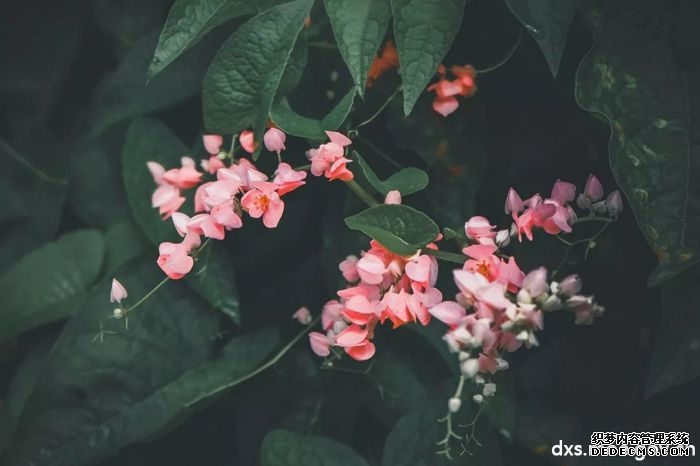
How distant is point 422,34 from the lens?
0.62 m

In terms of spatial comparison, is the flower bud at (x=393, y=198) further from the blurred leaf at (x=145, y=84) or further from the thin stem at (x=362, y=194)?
the blurred leaf at (x=145, y=84)

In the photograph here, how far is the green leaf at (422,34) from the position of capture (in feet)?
2.01

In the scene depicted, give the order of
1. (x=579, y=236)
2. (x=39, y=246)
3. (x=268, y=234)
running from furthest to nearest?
(x=39, y=246), (x=268, y=234), (x=579, y=236)

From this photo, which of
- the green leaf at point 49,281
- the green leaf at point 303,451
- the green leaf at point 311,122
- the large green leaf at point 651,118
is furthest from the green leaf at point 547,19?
the green leaf at point 49,281

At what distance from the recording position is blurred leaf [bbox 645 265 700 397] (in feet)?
2.03

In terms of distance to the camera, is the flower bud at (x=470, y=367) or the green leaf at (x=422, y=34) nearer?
the flower bud at (x=470, y=367)

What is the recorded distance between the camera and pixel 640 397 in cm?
75

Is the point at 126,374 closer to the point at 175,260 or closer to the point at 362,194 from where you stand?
the point at 175,260

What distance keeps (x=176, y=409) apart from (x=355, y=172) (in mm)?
299

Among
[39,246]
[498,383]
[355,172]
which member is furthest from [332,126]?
[39,246]

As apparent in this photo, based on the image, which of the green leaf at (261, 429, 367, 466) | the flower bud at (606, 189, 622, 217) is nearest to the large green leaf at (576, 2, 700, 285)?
the flower bud at (606, 189, 622, 217)

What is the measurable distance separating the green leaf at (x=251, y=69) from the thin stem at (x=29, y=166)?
42 cm

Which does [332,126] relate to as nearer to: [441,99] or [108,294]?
[441,99]

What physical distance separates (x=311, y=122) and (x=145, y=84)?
0.25 metres
